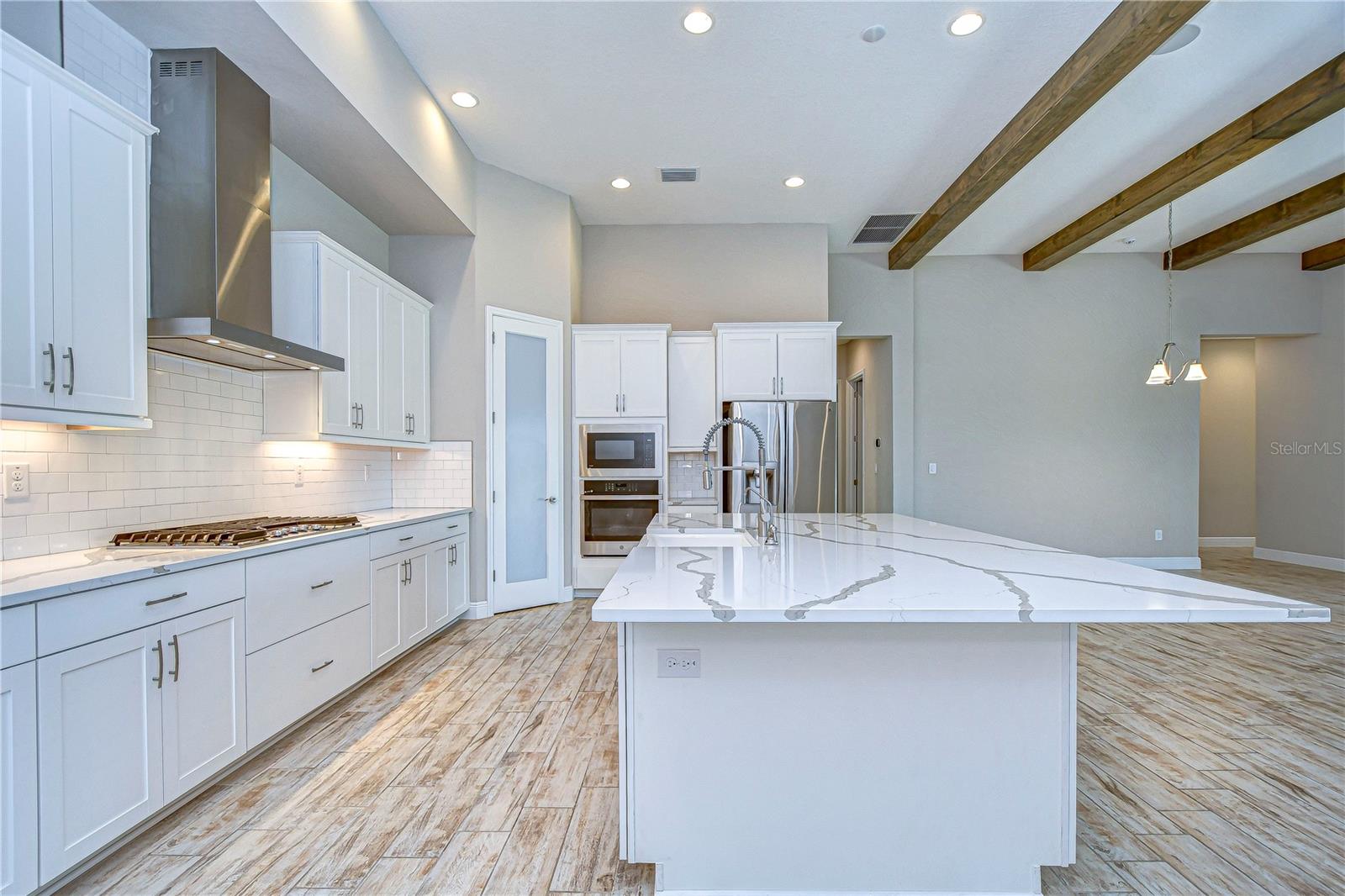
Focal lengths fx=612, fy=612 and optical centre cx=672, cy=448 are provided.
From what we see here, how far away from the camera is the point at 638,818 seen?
5.10 feet

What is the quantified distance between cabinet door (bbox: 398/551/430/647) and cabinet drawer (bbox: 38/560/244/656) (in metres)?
1.30

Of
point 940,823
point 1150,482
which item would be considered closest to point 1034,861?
point 940,823

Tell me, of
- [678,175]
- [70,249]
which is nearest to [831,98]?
[678,175]

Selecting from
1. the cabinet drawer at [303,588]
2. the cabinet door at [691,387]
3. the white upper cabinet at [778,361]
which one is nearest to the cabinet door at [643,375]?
the cabinet door at [691,387]

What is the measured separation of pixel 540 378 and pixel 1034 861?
13.5 feet

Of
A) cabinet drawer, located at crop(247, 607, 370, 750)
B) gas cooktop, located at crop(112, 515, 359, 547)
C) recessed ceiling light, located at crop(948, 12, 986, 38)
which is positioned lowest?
cabinet drawer, located at crop(247, 607, 370, 750)

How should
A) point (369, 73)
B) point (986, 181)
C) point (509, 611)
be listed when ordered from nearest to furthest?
point (369, 73), point (986, 181), point (509, 611)

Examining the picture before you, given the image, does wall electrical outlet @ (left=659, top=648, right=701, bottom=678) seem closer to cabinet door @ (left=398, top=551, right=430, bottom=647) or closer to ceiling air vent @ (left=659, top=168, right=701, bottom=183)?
cabinet door @ (left=398, top=551, right=430, bottom=647)

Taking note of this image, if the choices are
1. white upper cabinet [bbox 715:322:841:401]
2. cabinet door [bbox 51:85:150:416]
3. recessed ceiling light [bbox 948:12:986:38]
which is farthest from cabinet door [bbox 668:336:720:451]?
cabinet door [bbox 51:85:150:416]

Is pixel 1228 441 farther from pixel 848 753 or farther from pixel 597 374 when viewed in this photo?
pixel 848 753

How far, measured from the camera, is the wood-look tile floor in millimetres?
1688

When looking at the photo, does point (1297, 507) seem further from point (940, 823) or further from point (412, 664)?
point (412, 664)

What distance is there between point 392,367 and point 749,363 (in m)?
2.72

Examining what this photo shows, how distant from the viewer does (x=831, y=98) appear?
3.67m
